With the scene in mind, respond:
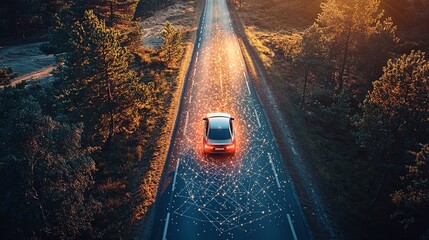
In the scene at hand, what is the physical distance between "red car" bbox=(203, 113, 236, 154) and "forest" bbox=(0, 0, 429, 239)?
3909 mm

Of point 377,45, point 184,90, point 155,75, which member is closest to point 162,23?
point 155,75

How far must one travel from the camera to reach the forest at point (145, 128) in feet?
34.7

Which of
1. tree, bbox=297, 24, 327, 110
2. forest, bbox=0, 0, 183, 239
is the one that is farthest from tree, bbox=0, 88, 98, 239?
tree, bbox=297, 24, 327, 110

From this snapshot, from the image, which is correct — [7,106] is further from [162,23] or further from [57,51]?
[162,23]

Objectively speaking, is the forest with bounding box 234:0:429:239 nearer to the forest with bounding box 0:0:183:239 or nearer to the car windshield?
the car windshield

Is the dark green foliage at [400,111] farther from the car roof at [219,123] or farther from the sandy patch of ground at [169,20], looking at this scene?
the sandy patch of ground at [169,20]

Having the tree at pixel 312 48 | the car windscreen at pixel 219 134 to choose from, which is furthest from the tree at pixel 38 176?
the tree at pixel 312 48

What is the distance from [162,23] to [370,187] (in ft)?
159

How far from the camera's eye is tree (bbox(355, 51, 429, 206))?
14.6m

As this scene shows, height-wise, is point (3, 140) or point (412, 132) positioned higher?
point (3, 140)

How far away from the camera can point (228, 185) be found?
54.9 ft

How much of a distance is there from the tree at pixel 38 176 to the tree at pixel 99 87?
6.60 metres

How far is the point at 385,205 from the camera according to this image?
16.8 meters

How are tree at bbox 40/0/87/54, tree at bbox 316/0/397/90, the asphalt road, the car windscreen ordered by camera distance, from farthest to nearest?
tree at bbox 40/0/87/54 < tree at bbox 316/0/397/90 < the car windscreen < the asphalt road
